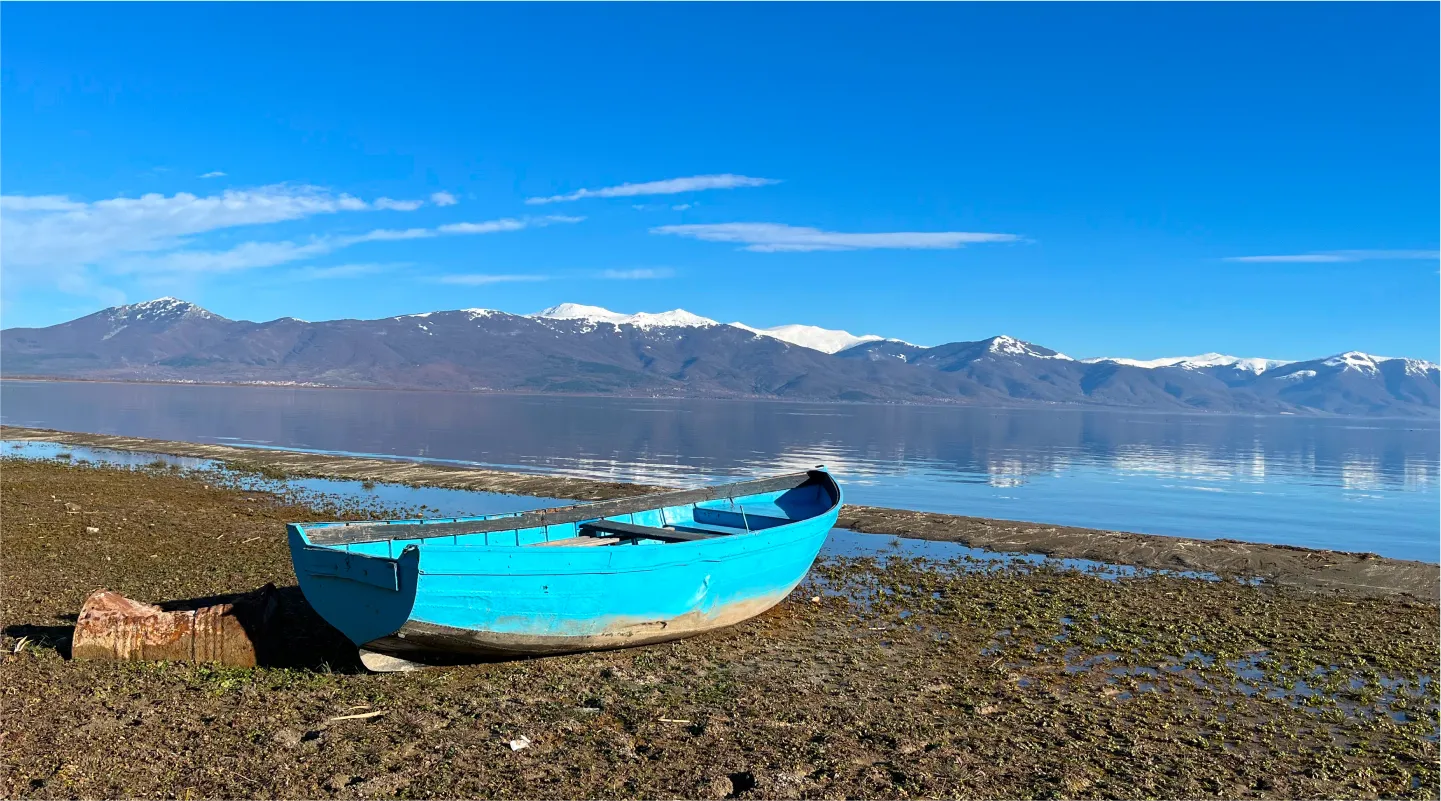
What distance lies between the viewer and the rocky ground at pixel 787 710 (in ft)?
25.8

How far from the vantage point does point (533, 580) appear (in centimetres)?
1073

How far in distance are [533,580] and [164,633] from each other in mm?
3929

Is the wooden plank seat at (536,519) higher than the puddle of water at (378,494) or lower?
higher

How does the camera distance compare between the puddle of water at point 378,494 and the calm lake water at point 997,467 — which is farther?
the calm lake water at point 997,467

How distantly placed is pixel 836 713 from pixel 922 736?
987 mm

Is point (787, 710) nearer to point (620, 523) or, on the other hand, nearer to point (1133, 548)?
point (620, 523)

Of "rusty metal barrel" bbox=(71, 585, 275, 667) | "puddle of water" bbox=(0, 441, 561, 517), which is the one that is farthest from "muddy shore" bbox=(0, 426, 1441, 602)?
"rusty metal barrel" bbox=(71, 585, 275, 667)

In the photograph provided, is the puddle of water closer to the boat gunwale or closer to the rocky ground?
the boat gunwale

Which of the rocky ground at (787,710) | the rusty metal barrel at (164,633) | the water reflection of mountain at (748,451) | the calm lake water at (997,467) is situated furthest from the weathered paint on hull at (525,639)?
the water reflection of mountain at (748,451)

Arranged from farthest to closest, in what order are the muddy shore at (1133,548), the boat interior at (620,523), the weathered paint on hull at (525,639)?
the muddy shore at (1133,548) < the boat interior at (620,523) < the weathered paint on hull at (525,639)

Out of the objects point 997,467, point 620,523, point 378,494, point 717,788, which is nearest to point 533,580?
point 717,788

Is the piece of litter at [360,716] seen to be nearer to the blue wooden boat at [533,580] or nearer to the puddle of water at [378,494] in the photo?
the blue wooden boat at [533,580]

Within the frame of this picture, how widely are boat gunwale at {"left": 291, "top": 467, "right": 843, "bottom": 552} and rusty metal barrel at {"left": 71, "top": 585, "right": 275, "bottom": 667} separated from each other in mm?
1174

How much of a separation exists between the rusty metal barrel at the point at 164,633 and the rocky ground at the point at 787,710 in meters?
0.22
